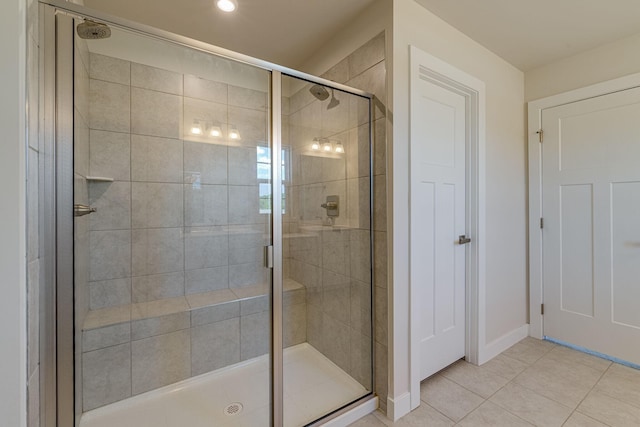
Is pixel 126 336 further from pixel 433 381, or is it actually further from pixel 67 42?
pixel 433 381

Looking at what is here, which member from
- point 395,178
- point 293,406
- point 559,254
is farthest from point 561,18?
point 293,406

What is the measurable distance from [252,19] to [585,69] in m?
2.72

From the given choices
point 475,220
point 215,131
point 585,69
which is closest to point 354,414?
point 475,220

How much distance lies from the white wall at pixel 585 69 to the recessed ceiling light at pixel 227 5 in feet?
8.83

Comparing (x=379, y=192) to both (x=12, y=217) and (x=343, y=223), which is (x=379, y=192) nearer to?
(x=343, y=223)

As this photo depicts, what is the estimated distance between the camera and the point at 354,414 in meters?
1.58

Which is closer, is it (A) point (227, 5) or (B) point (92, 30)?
(B) point (92, 30)

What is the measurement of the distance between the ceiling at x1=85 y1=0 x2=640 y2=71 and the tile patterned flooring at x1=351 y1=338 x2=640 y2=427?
8.24 ft

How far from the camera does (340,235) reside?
1.94 meters

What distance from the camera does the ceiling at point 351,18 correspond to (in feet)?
5.46

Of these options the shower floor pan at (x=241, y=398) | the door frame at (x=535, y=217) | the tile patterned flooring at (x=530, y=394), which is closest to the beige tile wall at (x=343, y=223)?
the shower floor pan at (x=241, y=398)

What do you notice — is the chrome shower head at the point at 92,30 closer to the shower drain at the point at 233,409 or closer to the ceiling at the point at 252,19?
A: the ceiling at the point at 252,19

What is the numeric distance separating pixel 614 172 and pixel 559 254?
30.5 inches

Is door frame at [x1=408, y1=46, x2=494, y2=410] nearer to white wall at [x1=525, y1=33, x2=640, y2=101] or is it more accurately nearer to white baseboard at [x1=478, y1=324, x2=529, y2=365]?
white baseboard at [x1=478, y1=324, x2=529, y2=365]
